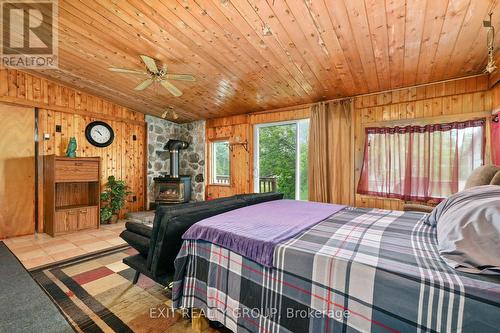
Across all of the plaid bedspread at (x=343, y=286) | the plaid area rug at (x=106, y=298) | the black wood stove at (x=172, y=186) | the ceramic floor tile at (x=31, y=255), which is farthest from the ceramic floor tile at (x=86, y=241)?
the plaid bedspread at (x=343, y=286)

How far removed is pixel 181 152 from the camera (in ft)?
21.0

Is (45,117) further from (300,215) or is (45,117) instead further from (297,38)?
(300,215)

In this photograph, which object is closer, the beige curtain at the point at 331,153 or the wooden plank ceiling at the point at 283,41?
the wooden plank ceiling at the point at 283,41

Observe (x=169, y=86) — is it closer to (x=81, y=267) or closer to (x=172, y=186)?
(x=81, y=267)

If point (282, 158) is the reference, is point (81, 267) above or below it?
below

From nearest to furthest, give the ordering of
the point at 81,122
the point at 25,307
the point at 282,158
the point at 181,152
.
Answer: the point at 25,307
the point at 81,122
the point at 282,158
the point at 181,152

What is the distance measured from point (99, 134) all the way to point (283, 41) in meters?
4.45

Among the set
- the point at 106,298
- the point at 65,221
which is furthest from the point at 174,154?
the point at 106,298

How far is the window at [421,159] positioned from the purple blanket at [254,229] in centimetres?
212

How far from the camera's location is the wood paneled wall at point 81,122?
3922 millimetres
